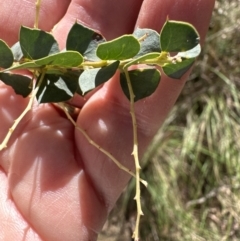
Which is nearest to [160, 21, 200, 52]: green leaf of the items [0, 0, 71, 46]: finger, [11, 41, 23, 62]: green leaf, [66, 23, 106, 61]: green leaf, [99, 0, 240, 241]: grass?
[66, 23, 106, 61]: green leaf

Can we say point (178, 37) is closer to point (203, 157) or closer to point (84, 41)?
point (84, 41)

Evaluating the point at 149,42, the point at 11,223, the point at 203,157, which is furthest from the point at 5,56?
the point at 203,157

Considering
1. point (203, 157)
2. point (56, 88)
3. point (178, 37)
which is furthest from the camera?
point (203, 157)

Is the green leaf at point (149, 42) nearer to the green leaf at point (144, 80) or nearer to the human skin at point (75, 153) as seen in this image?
the green leaf at point (144, 80)

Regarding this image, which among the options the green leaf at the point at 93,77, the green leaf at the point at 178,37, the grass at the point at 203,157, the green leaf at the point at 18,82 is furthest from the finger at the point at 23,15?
the grass at the point at 203,157

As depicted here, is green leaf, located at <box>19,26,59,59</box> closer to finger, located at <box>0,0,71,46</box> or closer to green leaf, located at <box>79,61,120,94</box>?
green leaf, located at <box>79,61,120,94</box>

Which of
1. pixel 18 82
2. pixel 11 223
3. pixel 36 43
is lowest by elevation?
pixel 11 223
